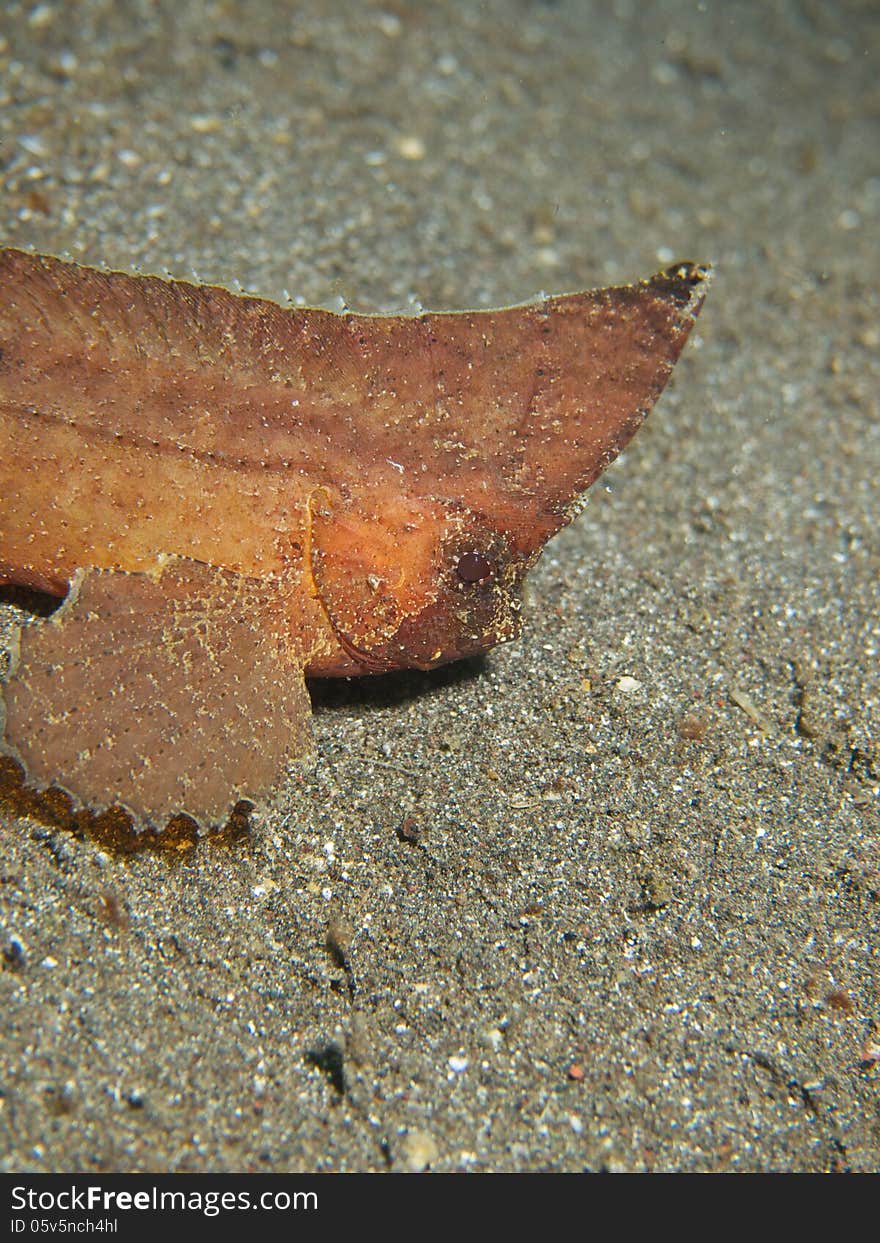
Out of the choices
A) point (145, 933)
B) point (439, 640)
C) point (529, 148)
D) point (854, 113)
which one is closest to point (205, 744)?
point (145, 933)

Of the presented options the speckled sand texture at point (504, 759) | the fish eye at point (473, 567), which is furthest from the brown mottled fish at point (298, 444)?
the speckled sand texture at point (504, 759)

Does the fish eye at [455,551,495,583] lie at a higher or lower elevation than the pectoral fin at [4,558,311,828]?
higher

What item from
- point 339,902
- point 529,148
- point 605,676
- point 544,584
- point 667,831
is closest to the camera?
point 339,902

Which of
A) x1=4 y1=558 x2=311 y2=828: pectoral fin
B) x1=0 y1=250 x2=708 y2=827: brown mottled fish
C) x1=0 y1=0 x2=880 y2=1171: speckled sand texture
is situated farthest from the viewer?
x1=0 y1=250 x2=708 y2=827: brown mottled fish

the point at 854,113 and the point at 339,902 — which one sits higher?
the point at 854,113

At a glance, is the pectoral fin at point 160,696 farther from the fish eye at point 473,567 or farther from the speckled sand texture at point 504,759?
the fish eye at point 473,567

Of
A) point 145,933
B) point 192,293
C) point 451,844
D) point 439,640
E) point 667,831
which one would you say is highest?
point 192,293

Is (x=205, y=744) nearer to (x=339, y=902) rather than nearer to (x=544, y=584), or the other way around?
(x=339, y=902)

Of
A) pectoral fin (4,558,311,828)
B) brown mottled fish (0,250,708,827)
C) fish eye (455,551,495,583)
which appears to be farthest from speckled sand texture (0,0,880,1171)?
fish eye (455,551,495,583)

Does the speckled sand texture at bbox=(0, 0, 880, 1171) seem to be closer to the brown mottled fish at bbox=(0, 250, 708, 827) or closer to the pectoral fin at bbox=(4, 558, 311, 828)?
the pectoral fin at bbox=(4, 558, 311, 828)
